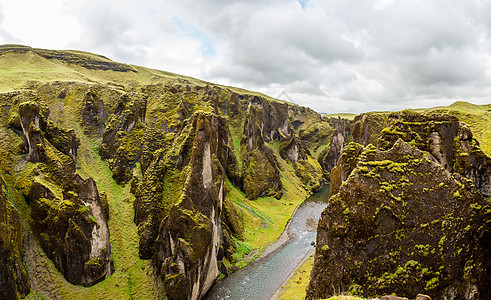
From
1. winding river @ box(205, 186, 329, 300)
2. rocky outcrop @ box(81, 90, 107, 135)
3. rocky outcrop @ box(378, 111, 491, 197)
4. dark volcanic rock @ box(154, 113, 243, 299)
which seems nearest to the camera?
rocky outcrop @ box(378, 111, 491, 197)

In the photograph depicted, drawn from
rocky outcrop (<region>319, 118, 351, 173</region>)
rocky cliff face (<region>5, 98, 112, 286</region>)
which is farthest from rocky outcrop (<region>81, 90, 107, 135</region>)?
rocky outcrop (<region>319, 118, 351, 173</region>)

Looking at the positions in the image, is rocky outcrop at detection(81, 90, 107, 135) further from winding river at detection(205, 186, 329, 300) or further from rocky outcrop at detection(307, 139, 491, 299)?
rocky outcrop at detection(307, 139, 491, 299)

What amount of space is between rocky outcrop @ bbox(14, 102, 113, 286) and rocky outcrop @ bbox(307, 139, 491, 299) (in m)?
25.2

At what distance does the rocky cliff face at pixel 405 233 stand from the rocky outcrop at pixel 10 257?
26.2 metres

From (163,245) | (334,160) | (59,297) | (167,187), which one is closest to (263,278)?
(163,245)

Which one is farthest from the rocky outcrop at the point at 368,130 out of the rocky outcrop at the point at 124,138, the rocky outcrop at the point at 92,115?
the rocky outcrop at the point at 92,115

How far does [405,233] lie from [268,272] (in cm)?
3038

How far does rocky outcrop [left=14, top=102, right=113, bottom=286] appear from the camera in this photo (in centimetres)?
2686

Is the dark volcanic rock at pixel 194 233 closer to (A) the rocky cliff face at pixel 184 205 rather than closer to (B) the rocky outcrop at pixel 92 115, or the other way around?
(A) the rocky cliff face at pixel 184 205

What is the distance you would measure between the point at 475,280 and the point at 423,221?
514cm

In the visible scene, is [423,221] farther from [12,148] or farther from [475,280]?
[12,148]

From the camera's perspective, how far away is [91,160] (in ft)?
154

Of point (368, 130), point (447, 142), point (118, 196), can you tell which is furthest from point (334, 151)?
point (118, 196)

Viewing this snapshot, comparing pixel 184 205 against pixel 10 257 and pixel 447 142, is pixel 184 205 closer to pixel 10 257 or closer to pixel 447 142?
pixel 10 257
